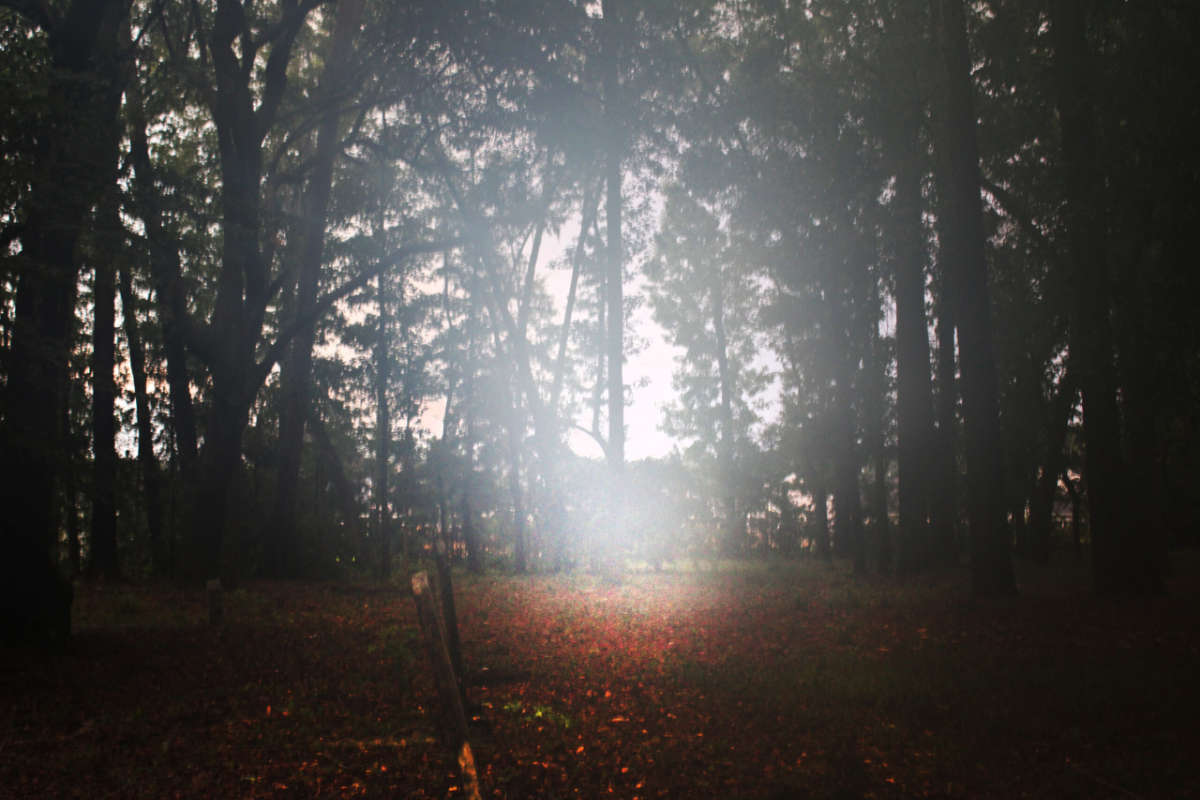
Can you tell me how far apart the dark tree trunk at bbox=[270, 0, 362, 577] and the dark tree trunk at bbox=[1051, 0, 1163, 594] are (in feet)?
57.2

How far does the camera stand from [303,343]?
24562 millimetres

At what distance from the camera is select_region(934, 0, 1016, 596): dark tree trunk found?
12.7 meters

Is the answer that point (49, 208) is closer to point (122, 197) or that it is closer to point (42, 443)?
point (122, 197)

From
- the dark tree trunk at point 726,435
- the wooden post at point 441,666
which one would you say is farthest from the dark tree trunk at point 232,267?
the dark tree trunk at point 726,435

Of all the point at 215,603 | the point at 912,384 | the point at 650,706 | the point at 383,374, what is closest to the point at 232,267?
the point at 215,603

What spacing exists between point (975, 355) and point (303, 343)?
19.9m

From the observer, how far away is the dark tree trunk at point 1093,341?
40.9 feet

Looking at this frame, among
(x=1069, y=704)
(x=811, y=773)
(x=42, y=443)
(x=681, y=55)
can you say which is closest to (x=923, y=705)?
(x=1069, y=704)

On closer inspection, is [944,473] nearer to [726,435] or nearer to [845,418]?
[845,418]

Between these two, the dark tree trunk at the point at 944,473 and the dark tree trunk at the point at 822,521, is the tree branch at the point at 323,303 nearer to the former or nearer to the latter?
the dark tree trunk at the point at 944,473

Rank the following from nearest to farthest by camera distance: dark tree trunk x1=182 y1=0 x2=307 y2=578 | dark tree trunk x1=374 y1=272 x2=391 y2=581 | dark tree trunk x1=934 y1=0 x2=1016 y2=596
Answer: dark tree trunk x1=934 y1=0 x2=1016 y2=596, dark tree trunk x1=182 y1=0 x2=307 y2=578, dark tree trunk x1=374 y1=272 x2=391 y2=581

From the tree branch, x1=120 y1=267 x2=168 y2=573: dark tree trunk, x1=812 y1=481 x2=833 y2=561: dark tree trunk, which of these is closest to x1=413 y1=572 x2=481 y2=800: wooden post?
the tree branch

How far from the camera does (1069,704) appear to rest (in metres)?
7.82

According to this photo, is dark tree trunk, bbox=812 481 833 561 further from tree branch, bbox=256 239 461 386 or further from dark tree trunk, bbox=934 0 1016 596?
tree branch, bbox=256 239 461 386
